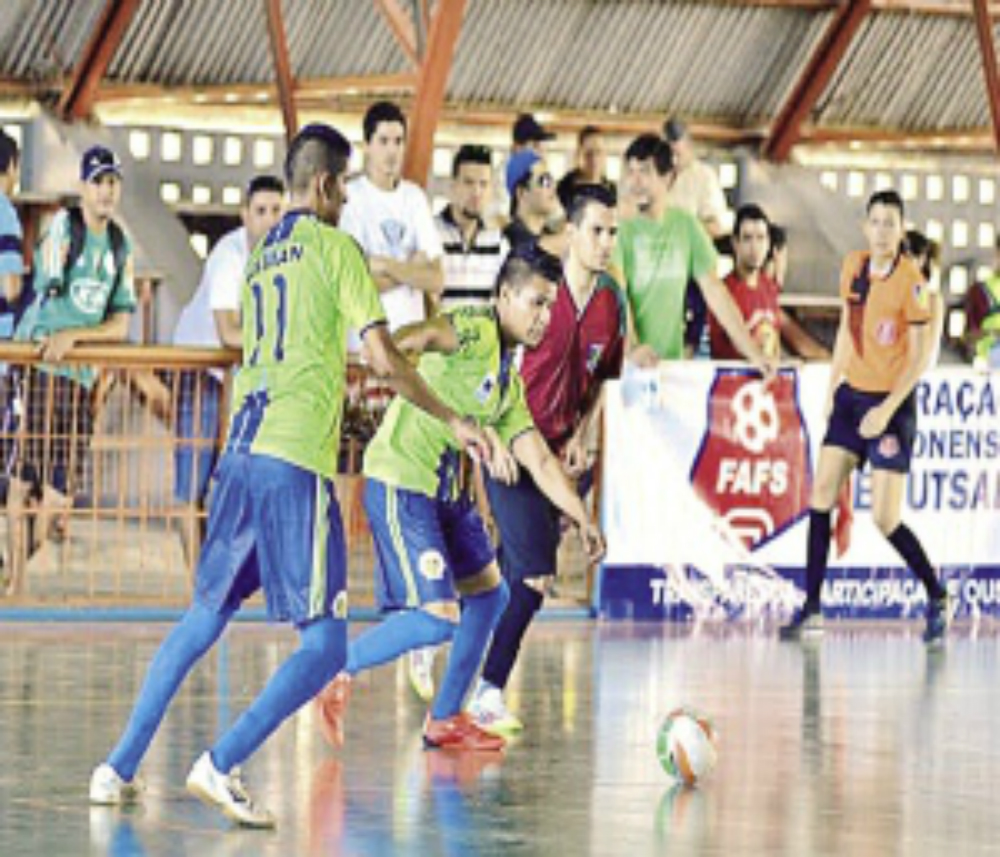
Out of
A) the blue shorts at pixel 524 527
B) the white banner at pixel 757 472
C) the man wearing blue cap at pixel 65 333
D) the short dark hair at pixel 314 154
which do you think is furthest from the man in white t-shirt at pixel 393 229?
the short dark hair at pixel 314 154

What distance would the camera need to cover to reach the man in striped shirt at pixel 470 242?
1811 centimetres

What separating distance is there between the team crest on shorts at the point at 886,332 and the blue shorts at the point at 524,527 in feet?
16.5

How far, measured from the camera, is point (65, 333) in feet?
55.0

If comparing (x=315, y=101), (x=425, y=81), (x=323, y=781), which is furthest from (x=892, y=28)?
(x=323, y=781)

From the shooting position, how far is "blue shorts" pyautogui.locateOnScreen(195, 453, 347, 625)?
385 inches

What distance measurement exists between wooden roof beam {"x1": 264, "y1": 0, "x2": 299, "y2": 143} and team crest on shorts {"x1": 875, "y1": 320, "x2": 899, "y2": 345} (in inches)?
423

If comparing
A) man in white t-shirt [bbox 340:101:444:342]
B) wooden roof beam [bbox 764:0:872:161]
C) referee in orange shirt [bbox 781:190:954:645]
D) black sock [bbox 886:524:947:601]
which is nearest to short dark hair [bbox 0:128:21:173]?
man in white t-shirt [bbox 340:101:444:342]

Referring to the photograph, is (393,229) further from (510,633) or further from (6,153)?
(510,633)

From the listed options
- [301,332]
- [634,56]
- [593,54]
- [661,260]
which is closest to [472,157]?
[661,260]

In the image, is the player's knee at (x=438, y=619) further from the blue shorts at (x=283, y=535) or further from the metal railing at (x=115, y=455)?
the metal railing at (x=115, y=455)

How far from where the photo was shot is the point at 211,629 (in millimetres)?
10023

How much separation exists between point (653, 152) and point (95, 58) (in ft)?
38.2

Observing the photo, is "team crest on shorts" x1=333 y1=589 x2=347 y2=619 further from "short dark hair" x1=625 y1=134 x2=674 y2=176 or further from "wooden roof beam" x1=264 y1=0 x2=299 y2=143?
"wooden roof beam" x1=264 y1=0 x2=299 y2=143

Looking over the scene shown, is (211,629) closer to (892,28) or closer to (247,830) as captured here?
(247,830)
